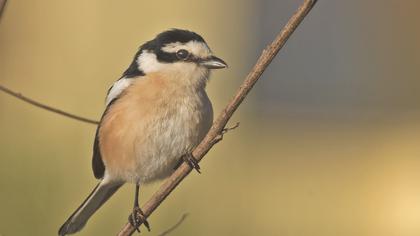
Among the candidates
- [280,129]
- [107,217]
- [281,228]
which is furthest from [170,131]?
[280,129]

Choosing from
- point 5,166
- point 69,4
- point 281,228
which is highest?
point 69,4

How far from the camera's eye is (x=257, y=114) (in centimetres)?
696

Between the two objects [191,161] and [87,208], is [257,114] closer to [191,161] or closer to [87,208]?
[87,208]

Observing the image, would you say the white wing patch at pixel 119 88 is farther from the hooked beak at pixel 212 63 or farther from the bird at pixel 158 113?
the hooked beak at pixel 212 63

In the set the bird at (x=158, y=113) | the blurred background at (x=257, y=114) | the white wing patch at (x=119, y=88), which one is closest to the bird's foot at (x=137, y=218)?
the bird at (x=158, y=113)

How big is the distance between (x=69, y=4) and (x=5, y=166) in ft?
6.48

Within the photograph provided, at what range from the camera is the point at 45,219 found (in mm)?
4480

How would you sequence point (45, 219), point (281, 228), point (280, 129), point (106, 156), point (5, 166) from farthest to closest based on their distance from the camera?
point (280, 129) < point (281, 228) < point (5, 166) < point (45, 219) < point (106, 156)

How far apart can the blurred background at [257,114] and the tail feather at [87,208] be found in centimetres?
90

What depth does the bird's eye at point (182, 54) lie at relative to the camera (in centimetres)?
354

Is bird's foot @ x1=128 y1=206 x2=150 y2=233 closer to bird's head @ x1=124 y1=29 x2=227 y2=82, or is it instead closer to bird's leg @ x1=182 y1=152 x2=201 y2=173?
bird's leg @ x1=182 y1=152 x2=201 y2=173

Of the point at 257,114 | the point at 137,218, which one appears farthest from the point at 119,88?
the point at 257,114

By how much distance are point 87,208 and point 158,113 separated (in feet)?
2.05

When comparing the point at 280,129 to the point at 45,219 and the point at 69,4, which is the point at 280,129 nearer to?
the point at 69,4
